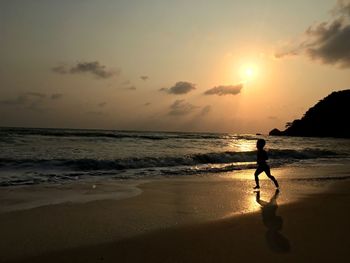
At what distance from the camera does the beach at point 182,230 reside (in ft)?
15.8

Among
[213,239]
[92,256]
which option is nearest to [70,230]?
[92,256]

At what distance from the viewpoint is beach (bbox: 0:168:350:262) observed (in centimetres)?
481

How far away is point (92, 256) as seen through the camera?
4.73 m

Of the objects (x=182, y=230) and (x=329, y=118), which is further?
(x=329, y=118)

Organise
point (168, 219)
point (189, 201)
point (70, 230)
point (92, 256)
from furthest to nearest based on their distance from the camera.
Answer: point (189, 201), point (168, 219), point (70, 230), point (92, 256)

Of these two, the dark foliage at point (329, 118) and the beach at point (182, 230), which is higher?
the dark foliage at point (329, 118)

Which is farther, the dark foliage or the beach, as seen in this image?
the dark foliage

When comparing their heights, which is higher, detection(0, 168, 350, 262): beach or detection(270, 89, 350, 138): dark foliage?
detection(270, 89, 350, 138): dark foliage

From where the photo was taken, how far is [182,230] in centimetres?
603

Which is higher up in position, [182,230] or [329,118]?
[329,118]

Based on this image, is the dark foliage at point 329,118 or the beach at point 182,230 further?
the dark foliage at point 329,118

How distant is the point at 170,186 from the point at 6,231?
629 centimetres

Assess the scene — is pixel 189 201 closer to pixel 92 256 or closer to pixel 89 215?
pixel 89 215

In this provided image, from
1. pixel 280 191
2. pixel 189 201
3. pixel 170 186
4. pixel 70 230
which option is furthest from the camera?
pixel 170 186
